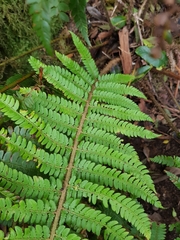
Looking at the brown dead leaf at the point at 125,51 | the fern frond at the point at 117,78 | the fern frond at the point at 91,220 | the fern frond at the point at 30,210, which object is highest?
the brown dead leaf at the point at 125,51

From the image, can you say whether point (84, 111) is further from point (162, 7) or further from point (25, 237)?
point (162, 7)

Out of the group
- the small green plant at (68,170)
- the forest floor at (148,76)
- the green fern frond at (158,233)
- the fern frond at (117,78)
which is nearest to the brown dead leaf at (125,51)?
the forest floor at (148,76)

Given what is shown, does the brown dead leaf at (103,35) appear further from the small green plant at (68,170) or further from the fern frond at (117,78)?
the small green plant at (68,170)

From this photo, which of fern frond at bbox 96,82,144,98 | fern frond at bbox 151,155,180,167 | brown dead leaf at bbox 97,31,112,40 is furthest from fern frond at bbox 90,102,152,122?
brown dead leaf at bbox 97,31,112,40

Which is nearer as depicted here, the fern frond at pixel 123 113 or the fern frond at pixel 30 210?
the fern frond at pixel 30 210

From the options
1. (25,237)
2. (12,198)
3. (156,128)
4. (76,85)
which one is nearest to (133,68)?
(156,128)

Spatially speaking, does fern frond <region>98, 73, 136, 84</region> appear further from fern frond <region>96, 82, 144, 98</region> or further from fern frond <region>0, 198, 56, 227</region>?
fern frond <region>0, 198, 56, 227</region>

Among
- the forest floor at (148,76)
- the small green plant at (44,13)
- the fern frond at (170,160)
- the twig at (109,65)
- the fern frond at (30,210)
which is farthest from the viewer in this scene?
the forest floor at (148,76)

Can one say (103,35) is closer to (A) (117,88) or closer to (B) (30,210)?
(A) (117,88)
